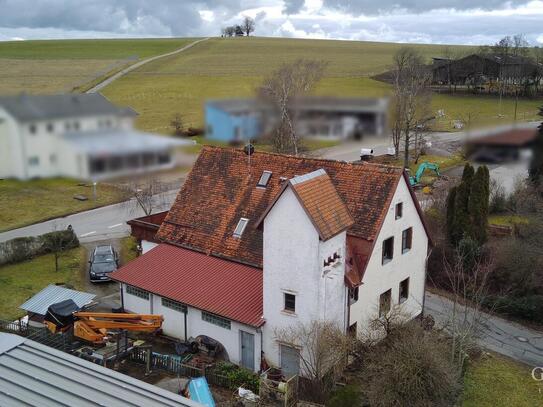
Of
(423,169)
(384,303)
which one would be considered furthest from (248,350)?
(423,169)

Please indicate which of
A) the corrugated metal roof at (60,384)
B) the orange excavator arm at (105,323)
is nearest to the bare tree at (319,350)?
the orange excavator arm at (105,323)

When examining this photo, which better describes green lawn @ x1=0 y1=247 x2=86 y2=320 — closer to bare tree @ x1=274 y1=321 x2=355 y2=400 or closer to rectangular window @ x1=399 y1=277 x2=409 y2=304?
bare tree @ x1=274 y1=321 x2=355 y2=400

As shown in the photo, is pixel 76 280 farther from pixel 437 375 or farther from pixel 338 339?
pixel 437 375

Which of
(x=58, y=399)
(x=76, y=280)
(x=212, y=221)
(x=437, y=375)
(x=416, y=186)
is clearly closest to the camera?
(x=58, y=399)

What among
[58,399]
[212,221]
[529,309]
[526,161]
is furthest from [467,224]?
[58,399]

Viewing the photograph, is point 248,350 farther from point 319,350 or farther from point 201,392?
point 319,350

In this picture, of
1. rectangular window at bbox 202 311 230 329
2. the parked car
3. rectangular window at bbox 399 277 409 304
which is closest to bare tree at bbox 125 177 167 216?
rectangular window at bbox 202 311 230 329

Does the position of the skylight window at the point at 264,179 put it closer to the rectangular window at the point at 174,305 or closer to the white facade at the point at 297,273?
the white facade at the point at 297,273
